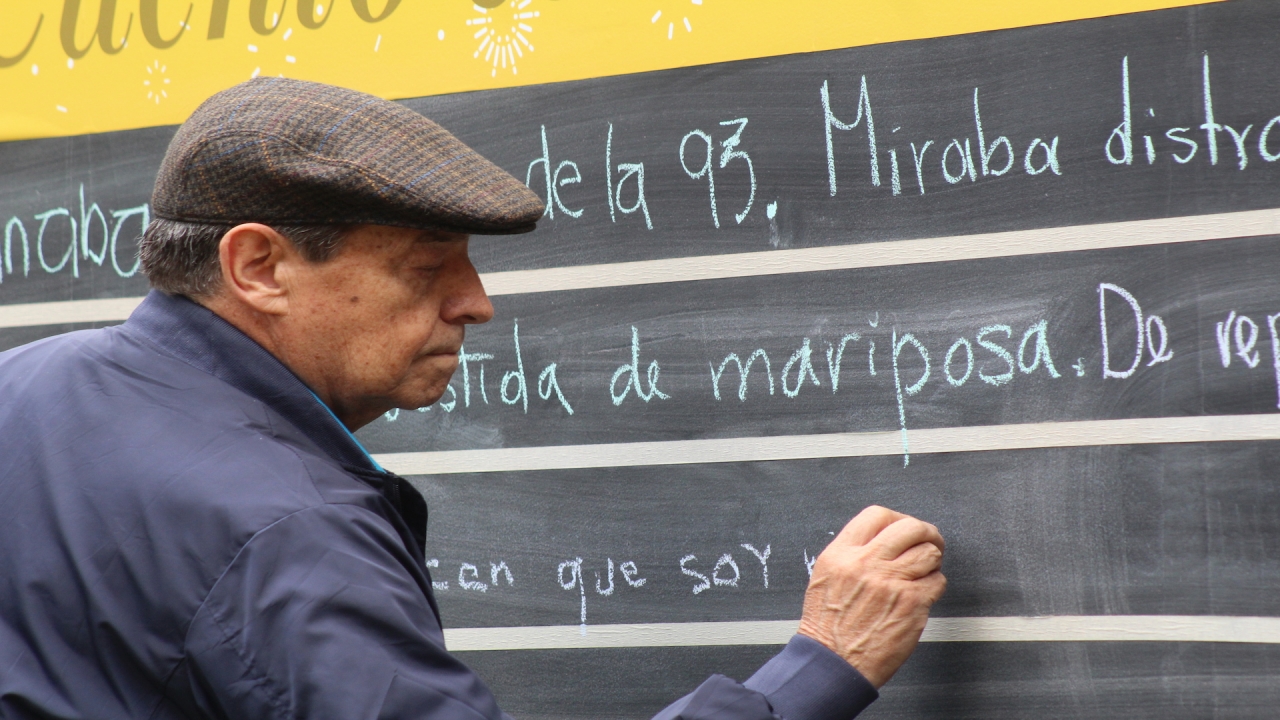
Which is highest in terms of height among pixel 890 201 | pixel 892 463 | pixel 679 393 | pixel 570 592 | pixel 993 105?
pixel 993 105

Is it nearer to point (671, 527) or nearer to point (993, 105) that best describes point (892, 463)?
point (671, 527)

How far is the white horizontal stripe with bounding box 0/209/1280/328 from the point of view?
1559 mm

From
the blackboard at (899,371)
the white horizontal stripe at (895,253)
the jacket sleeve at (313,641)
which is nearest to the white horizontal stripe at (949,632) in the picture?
the blackboard at (899,371)

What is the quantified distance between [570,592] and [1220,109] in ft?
4.00

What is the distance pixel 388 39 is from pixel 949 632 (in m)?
1.36

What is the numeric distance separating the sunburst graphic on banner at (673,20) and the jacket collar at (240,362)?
0.91 m

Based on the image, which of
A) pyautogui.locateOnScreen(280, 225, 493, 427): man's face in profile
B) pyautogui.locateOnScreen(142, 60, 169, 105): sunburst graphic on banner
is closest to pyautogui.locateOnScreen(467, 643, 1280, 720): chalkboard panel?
pyautogui.locateOnScreen(280, 225, 493, 427): man's face in profile

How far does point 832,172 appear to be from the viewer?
1729mm

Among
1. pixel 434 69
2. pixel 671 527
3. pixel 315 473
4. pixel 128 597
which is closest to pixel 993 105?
pixel 671 527

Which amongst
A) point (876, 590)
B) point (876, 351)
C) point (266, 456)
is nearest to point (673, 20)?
point (876, 351)

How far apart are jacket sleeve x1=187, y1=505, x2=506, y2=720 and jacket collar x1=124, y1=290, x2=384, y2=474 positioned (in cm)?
19

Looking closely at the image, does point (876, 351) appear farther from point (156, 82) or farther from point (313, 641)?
point (156, 82)

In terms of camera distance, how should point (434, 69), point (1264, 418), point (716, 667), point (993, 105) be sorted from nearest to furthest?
point (1264, 418) → point (993, 105) → point (716, 667) → point (434, 69)

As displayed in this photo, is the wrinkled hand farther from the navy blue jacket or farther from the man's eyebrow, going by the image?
the man's eyebrow
